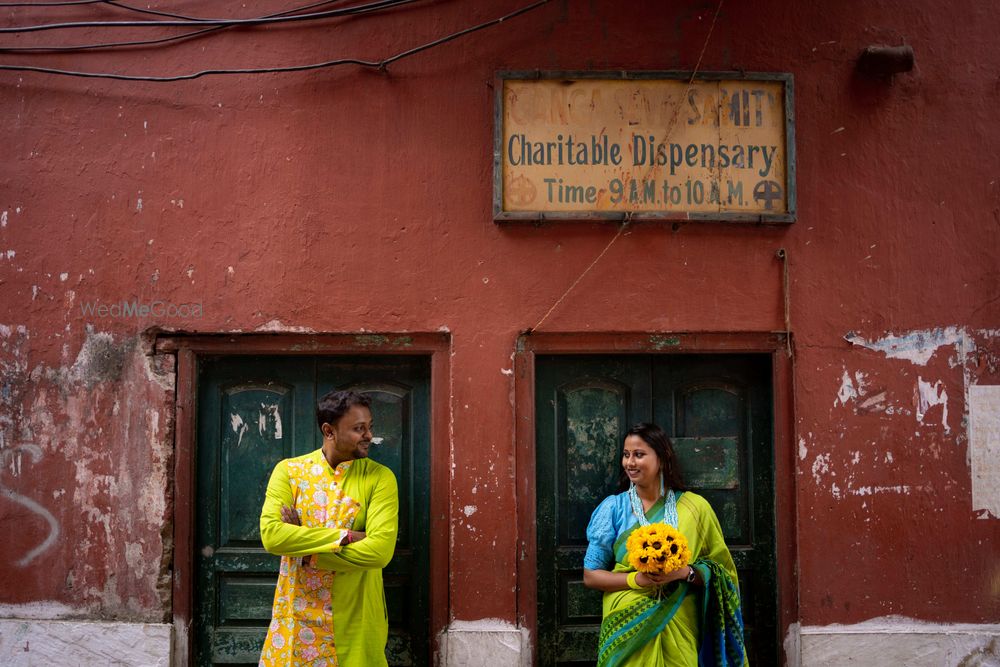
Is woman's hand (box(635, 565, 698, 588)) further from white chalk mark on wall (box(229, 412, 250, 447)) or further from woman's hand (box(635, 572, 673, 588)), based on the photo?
white chalk mark on wall (box(229, 412, 250, 447))

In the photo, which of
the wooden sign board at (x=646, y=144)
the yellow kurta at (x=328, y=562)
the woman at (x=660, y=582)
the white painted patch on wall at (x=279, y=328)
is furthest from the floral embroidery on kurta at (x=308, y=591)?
the wooden sign board at (x=646, y=144)

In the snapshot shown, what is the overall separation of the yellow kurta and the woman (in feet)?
3.44

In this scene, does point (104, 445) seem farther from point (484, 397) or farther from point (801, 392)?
point (801, 392)

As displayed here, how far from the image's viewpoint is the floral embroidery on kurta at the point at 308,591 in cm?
378

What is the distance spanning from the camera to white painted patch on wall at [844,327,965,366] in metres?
4.71

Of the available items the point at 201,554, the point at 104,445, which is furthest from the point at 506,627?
the point at 104,445

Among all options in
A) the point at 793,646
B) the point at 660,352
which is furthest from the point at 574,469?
the point at 793,646

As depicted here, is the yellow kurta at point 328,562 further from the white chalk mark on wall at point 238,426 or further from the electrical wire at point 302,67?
the electrical wire at point 302,67

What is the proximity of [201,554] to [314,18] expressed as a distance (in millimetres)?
3224

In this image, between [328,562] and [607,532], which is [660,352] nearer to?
[607,532]

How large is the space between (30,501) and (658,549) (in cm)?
356

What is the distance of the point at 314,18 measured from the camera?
188 inches

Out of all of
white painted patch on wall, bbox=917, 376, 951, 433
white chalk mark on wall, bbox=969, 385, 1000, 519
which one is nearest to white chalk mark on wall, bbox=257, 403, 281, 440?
white painted patch on wall, bbox=917, 376, 951, 433

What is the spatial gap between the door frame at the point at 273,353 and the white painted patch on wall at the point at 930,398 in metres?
2.73
